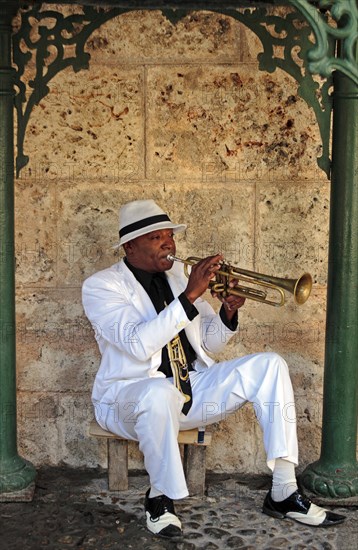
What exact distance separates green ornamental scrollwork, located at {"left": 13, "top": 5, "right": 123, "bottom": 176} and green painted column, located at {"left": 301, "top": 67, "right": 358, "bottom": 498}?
1.41 meters

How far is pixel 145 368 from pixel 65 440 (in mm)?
1080

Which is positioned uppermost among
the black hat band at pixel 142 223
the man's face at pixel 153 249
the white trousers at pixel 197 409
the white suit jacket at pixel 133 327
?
the black hat band at pixel 142 223

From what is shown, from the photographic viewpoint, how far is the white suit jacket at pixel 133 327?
5.09m

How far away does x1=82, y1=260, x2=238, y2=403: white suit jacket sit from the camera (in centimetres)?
509

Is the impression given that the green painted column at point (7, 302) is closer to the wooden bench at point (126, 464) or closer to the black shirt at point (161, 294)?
the wooden bench at point (126, 464)

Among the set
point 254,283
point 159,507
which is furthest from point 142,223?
point 159,507

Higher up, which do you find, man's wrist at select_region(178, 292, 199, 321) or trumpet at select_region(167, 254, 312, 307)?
trumpet at select_region(167, 254, 312, 307)

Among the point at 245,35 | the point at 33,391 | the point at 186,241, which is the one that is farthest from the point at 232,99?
the point at 33,391

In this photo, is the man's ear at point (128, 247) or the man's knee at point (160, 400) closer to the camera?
the man's knee at point (160, 400)

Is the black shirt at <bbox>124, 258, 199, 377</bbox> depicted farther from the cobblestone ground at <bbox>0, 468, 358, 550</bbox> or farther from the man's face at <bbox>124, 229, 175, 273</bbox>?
the cobblestone ground at <bbox>0, 468, 358, 550</bbox>

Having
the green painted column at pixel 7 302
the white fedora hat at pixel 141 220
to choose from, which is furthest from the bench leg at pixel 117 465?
the white fedora hat at pixel 141 220

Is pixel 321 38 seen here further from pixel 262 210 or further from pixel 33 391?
pixel 33 391

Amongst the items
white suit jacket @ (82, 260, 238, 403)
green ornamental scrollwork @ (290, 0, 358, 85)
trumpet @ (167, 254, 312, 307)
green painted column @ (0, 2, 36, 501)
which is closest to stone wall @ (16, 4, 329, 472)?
white suit jacket @ (82, 260, 238, 403)

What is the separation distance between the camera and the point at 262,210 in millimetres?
5926
